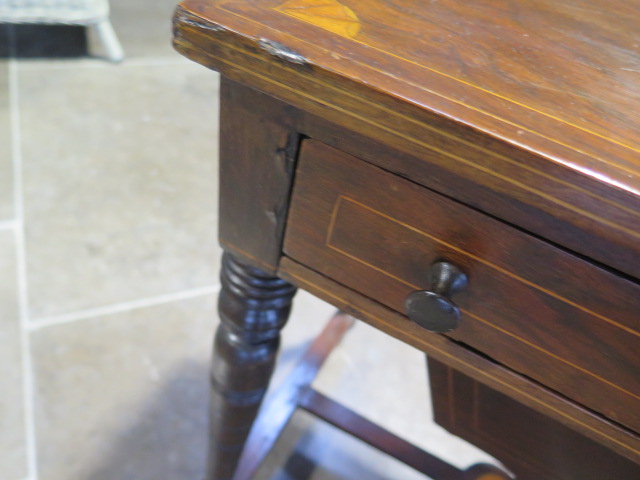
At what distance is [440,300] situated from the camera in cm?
39

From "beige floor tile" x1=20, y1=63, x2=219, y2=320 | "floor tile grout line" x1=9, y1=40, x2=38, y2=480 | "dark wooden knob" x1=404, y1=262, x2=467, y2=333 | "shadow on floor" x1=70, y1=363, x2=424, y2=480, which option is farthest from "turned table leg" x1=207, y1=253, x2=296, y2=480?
"beige floor tile" x1=20, y1=63, x2=219, y2=320

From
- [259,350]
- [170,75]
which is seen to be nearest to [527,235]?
[259,350]

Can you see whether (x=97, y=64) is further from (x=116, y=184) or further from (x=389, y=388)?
(x=389, y=388)

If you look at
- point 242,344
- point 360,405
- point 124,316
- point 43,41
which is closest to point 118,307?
point 124,316

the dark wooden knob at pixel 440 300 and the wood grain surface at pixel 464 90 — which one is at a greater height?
the wood grain surface at pixel 464 90

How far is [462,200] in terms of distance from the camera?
1.18 feet

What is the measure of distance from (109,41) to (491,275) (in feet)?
5.54

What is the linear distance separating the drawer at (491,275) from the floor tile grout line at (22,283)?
0.75 meters

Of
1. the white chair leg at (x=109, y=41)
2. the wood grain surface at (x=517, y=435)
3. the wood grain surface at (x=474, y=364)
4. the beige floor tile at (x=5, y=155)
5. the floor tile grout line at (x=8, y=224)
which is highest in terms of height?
the wood grain surface at (x=474, y=364)

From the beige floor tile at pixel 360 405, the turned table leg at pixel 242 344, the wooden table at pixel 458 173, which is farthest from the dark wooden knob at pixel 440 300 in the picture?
the beige floor tile at pixel 360 405

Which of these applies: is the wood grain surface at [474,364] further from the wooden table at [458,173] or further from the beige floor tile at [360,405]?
the beige floor tile at [360,405]

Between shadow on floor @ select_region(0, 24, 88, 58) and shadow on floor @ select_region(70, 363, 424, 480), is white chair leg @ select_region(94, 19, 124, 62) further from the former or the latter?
shadow on floor @ select_region(70, 363, 424, 480)

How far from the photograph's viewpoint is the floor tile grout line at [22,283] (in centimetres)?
95

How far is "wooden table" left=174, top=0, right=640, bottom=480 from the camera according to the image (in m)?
0.32
